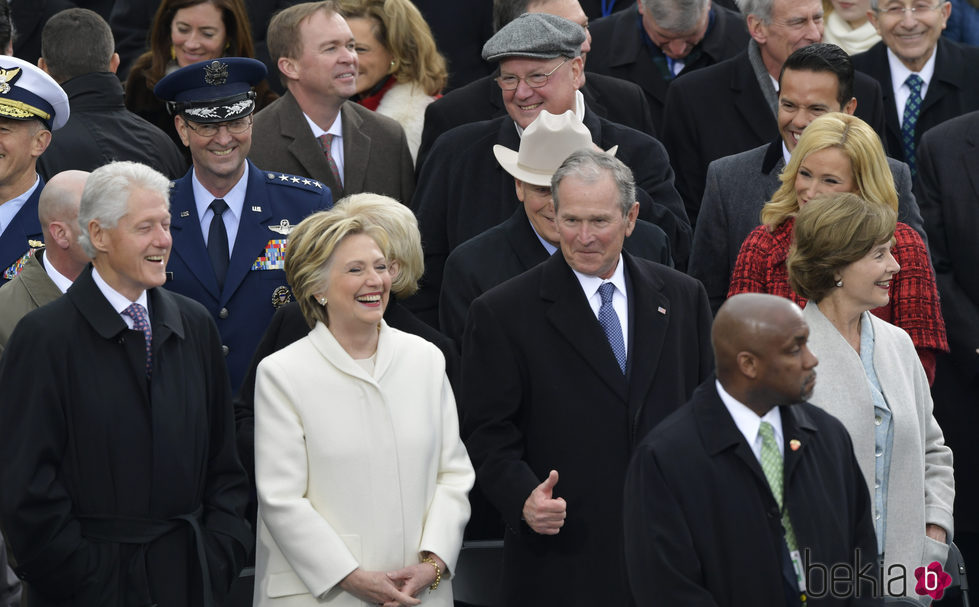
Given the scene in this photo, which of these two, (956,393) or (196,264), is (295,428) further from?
(956,393)

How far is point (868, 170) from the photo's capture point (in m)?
5.67

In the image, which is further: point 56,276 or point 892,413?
point 56,276

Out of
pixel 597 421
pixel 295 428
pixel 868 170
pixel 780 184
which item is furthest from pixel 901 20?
pixel 295 428

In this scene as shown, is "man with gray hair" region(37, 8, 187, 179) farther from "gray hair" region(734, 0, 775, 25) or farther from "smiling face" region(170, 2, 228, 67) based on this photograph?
"gray hair" region(734, 0, 775, 25)

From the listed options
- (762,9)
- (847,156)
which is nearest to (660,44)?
(762,9)

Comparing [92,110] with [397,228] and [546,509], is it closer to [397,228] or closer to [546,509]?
[397,228]

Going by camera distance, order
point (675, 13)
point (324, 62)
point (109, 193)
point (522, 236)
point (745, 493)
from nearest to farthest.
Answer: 1. point (745, 493)
2. point (109, 193)
3. point (522, 236)
4. point (324, 62)
5. point (675, 13)

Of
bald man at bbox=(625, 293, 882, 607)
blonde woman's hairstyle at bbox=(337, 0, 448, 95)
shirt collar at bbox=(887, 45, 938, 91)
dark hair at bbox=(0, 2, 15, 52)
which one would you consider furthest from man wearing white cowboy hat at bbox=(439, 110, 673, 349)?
dark hair at bbox=(0, 2, 15, 52)

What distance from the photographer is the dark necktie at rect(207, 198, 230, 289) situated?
6.04 meters

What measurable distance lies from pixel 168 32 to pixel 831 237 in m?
4.00

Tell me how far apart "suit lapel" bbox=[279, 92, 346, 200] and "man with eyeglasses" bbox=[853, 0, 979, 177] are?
2.90 meters

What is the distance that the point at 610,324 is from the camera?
5.12 metres

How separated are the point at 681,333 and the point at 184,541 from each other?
1823mm

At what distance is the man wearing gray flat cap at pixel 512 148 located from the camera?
645 cm
